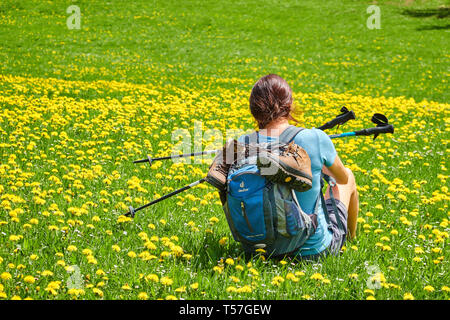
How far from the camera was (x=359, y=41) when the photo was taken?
22734 millimetres

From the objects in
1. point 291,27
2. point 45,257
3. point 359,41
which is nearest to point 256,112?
point 45,257

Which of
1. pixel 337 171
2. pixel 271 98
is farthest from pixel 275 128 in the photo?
pixel 337 171

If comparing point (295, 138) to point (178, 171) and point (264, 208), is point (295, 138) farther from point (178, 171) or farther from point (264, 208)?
point (178, 171)

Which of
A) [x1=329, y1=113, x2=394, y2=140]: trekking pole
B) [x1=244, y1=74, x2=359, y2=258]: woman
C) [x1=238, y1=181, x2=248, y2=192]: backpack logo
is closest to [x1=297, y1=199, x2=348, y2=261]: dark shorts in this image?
[x1=244, y1=74, x2=359, y2=258]: woman

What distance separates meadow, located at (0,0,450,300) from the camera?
323cm

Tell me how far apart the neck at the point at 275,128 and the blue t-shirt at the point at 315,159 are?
0.04 meters

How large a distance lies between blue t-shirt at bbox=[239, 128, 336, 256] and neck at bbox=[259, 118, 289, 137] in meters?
0.04

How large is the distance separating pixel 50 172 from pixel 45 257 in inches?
84.6

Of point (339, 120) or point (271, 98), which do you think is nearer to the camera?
point (271, 98)

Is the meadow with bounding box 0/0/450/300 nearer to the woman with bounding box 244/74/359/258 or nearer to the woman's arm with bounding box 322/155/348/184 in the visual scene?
the woman with bounding box 244/74/359/258

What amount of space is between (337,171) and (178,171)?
9.33 feet

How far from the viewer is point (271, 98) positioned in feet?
10.8
